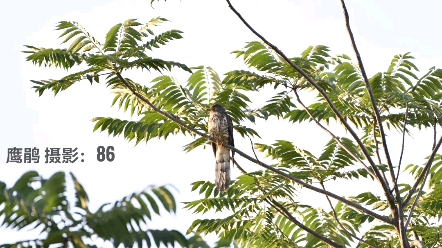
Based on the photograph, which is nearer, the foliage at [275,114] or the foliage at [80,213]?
the foliage at [80,213]

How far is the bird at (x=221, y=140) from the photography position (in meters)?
8.68

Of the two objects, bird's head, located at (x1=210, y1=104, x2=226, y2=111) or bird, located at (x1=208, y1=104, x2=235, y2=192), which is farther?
bird, located at (x1=208, y1=104, x2=235, y2=192)

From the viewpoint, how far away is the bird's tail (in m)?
8.93

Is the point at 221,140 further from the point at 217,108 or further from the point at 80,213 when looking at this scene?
the point at 80,213

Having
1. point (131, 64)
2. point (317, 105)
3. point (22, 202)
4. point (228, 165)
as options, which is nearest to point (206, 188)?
point (228, 165)

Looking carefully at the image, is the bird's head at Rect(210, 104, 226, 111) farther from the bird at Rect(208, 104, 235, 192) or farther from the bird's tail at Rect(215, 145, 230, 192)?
the bird's tail at Rect(215, 145, 230, 192)

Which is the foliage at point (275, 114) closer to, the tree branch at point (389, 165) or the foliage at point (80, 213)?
the tree branch at point (389, 165)

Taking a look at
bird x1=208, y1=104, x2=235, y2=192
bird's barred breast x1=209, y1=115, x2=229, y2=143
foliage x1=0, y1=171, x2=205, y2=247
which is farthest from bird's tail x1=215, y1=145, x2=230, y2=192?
foliage x1=0, y1=171, x2=205, y2=247

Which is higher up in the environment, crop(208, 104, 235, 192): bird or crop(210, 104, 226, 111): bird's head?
crop(210, 104, 226, 111): bird's head

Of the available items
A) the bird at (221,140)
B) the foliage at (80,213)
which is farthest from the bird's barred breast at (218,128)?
the foliage at (80,213)

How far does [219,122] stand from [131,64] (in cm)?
186

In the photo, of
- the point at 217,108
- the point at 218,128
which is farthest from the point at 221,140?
the point at 217,108

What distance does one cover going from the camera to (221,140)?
889 cm

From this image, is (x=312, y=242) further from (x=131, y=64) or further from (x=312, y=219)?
A: (x=131, y=64)
